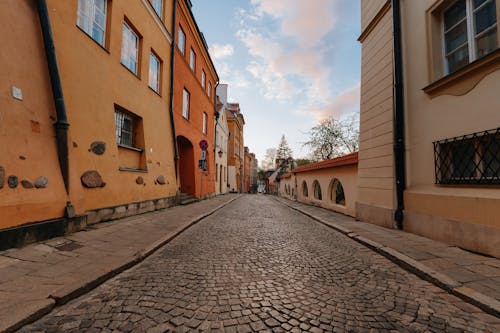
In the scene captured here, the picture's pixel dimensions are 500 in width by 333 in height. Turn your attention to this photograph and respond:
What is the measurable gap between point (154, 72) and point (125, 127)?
3.21m

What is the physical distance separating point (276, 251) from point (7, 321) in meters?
3.63

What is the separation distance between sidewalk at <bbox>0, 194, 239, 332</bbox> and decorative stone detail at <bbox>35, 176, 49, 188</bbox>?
1.02 m

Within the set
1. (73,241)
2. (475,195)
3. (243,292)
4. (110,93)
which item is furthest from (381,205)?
(110,93)

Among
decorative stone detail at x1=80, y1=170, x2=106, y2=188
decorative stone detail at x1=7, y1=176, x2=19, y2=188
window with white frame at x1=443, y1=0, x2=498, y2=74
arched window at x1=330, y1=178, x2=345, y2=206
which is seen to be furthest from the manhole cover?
arched window at x1=330, y1=178, x2=345, y2=206

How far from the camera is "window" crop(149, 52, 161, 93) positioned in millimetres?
9163

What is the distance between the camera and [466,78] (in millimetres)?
4430

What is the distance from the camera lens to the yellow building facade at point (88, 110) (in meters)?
3.82

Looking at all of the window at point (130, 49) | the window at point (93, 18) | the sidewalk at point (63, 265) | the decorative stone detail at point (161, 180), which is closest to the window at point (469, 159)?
the sidewalk at point (63, 265)

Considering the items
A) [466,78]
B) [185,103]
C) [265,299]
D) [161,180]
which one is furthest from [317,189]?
[265,299]

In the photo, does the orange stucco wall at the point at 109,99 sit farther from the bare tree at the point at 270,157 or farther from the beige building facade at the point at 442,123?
the bare tree at the point at 270,157

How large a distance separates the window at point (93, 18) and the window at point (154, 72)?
260 centimetres

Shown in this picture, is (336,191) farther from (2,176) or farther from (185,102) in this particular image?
(2,176)

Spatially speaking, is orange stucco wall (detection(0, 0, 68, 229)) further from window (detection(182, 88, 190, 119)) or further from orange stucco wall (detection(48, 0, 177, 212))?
window (detection(182, 88, 190, 119))

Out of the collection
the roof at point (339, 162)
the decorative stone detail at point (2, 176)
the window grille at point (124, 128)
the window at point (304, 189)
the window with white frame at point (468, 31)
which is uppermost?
the window with white frame at point (468, 31)
